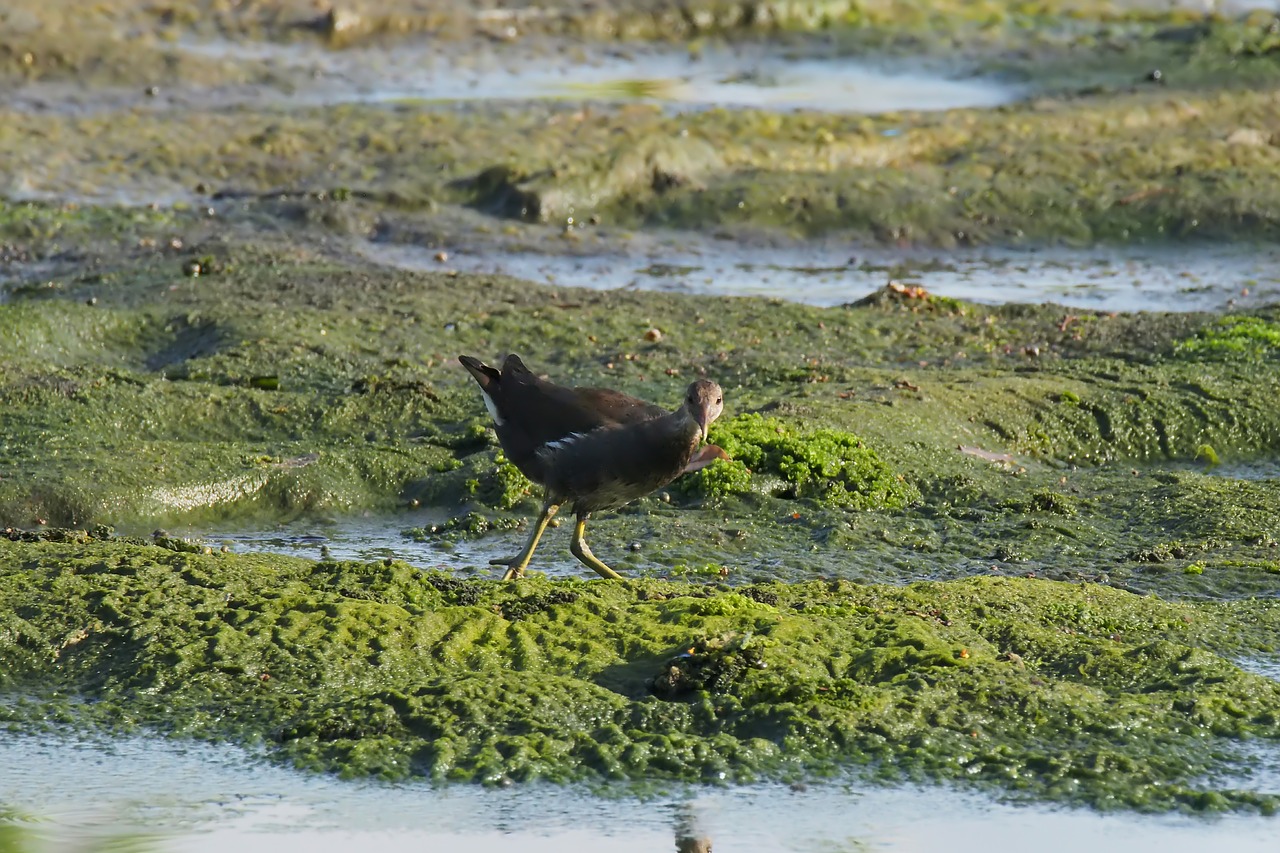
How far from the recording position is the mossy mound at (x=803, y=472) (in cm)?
783

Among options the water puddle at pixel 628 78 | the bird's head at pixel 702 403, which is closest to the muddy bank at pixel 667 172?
the water puddle at pixel 628 78

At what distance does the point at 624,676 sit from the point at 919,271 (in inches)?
357

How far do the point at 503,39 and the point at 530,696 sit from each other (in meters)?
16.2

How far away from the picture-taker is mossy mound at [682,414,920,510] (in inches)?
308

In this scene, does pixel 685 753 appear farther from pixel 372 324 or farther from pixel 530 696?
pixel 372 324

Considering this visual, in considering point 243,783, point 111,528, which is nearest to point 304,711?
point 243,783

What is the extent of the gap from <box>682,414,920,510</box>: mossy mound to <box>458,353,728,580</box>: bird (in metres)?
1.16

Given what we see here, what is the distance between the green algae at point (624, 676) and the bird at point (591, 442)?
493mm

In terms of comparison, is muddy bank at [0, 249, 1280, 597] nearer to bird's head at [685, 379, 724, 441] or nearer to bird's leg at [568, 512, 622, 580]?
bird's leg at [568, 512, 622, 580]

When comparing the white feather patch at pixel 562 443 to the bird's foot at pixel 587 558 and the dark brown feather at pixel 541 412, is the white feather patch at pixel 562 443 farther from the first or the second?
the bird's foot at pixel 587 558

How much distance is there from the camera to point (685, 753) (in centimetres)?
496

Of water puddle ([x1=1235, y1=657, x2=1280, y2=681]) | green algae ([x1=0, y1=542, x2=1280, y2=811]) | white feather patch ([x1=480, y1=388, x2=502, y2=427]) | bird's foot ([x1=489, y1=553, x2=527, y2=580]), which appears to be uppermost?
white feather patch ([x1=480, y1=388, x2=502, y2=427])

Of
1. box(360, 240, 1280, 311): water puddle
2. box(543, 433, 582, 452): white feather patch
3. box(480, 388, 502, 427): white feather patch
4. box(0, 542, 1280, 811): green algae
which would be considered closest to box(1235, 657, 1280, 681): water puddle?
box(0, 542, 1280, 811): green algae

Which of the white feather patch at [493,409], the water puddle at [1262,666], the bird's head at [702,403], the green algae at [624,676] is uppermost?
the bird's head at [702,403]
